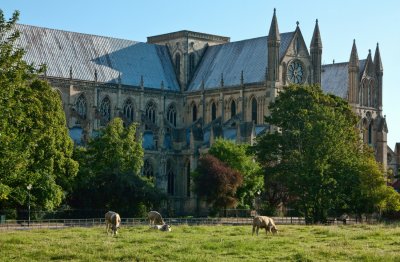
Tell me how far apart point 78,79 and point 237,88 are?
18.4m

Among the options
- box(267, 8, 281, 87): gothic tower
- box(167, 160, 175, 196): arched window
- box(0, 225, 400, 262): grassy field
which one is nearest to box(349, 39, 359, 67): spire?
box(267, 8, 281, 87): gothic tower

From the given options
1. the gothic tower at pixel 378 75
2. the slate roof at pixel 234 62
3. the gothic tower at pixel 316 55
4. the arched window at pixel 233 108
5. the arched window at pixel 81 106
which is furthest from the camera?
the gothic tower at pixel 378 75

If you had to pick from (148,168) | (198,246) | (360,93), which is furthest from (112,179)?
(360,93)

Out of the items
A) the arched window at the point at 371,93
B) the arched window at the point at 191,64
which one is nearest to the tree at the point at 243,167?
the arched window at the point at 191,64

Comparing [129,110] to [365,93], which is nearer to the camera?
[129,110]

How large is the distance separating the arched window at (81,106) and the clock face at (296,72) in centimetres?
2339

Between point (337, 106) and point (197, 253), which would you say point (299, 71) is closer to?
point (337, 106)

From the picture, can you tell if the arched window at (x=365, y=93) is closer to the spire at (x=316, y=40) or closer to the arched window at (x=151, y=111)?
the spire at (x=316, y=40)

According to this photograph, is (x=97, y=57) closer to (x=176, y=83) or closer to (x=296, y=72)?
(x=176, y=83)

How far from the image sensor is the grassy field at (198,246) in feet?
143

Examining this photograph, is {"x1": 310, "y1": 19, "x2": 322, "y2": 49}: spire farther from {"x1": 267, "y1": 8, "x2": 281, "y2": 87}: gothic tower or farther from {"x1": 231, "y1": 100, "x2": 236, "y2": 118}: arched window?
{"x1": 231, "y1": 100, "x2": 236, "y2": 118}: arched window

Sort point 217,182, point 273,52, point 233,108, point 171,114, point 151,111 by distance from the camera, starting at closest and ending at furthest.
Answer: point 217,182, point 273,52, point 233,108, point 151,111, point 171,114

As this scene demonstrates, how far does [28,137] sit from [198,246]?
52.8 ft

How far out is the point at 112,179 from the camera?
291 ft
